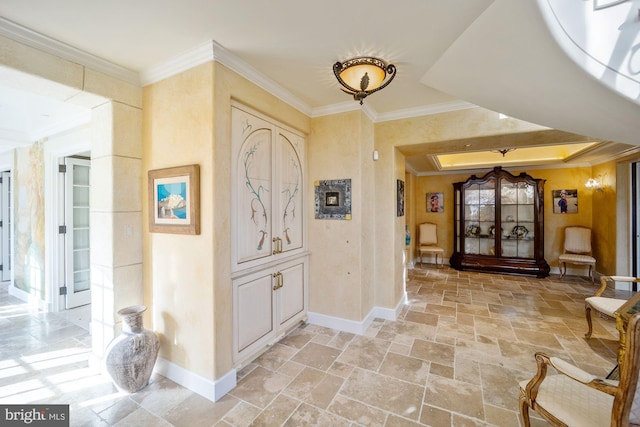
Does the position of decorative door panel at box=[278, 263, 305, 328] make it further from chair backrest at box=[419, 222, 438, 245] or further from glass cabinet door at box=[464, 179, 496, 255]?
glass cabinet door at box=[464, 179, 496, 255]

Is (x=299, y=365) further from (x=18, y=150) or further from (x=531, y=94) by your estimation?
(x=18, y=150)

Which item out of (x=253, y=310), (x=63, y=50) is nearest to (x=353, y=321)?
(x=253, y=310)

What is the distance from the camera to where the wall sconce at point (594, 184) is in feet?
16.6

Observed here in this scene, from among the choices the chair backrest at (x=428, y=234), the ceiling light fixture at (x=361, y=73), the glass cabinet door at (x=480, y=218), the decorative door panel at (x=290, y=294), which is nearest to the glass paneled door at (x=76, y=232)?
the decorative door panel at (x=290, y=294)

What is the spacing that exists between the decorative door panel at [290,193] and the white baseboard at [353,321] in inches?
37.4

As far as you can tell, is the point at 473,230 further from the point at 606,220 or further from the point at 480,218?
the point at 606,220

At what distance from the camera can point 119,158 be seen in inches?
88.3

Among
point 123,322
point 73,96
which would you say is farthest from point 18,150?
point 123,322

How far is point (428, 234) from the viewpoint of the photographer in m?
6.61

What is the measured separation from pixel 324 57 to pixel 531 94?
1.66 m

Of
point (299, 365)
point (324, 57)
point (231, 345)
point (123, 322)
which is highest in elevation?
point (324, 57)

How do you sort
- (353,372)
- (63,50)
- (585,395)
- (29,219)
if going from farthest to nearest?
(29,219), (353,372), (63,50), (585,395)

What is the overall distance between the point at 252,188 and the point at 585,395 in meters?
2.65

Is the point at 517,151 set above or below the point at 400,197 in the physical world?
above
